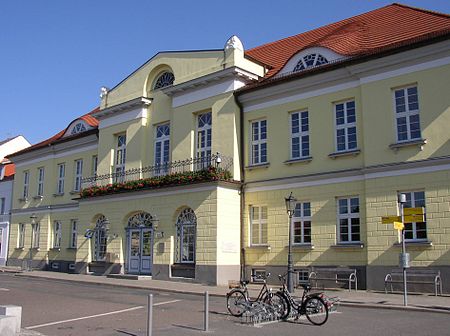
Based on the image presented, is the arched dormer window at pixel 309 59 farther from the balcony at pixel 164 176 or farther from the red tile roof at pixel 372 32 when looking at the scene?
the balcony at pixel 164 176

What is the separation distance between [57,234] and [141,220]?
11136mm

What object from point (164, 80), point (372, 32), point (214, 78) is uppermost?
point (372, 32)

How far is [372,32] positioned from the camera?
74.6ft

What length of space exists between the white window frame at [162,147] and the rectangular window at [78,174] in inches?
337

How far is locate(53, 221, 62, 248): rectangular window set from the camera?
3462 centimetres

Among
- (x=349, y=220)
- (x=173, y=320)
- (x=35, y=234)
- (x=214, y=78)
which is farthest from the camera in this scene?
(x=35, y=234)

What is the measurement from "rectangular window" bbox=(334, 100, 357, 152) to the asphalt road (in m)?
8.02

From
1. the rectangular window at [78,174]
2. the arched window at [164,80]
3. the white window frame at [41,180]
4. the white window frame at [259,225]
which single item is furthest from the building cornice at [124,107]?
the white window frame at [41,180]

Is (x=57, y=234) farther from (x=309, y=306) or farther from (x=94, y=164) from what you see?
(x=309, y=306)

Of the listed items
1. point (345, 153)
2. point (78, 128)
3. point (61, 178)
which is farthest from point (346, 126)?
point (61, 178)

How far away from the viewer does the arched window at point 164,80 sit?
27.5 metres

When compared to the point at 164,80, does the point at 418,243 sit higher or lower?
lower

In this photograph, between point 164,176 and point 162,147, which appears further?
point 162,147

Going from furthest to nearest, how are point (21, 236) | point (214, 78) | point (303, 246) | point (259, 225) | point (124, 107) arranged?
point (21, 236) < point (124, 107) < point (214, 78) < point (259, 225) < point (303, 246)
